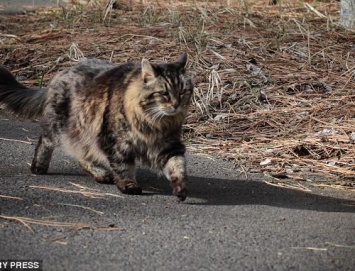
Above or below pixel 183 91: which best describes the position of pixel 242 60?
below

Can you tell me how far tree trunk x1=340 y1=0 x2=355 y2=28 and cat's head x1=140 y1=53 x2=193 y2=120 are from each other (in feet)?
16.4

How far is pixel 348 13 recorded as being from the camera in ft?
34.8

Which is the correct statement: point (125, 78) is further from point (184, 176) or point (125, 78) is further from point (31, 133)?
point (31, 133)

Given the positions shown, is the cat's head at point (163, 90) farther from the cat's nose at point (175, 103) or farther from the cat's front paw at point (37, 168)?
the cat's front paw at point (37, 168)

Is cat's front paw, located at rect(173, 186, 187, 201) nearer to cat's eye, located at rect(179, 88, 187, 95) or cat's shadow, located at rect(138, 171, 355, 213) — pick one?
cat's shadow, located at rect(138, 171, 355, 213)

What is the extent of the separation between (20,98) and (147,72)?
1.35 m

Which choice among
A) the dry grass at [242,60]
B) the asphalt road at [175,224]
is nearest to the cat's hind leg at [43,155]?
the asphalt road at [175,224]

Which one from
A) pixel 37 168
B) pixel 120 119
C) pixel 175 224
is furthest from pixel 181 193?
pixel 37 168

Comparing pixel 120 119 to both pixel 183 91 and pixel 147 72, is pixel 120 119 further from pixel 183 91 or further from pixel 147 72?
pixel 183 91

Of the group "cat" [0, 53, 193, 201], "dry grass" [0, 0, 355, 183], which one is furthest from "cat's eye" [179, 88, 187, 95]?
"dry grass" [0, 0, 355, 183]

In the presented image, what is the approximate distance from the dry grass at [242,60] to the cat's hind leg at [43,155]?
1.44 meters

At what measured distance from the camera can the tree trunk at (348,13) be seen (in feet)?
34.4

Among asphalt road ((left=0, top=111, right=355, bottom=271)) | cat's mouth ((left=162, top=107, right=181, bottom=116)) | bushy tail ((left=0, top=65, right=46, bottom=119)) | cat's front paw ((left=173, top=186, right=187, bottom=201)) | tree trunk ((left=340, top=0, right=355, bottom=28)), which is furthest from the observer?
tree trunk ((left=340, top=0, right=355, bottom=28))

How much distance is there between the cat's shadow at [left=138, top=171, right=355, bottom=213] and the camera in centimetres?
588
